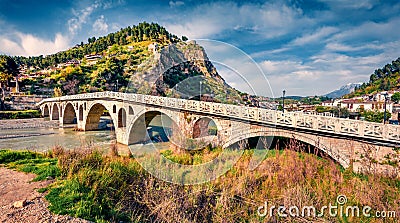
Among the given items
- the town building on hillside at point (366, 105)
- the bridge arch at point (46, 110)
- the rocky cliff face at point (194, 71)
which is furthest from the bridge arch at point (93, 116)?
the town building on hillside at point (366, 105)

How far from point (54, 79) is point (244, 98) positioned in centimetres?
6545

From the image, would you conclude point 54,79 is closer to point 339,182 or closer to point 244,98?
point 244,98

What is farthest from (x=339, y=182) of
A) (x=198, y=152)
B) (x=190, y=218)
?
(x=198, y=152)

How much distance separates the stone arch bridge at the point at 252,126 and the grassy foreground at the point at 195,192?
51.2 inches

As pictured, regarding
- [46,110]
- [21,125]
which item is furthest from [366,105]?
[46,110]

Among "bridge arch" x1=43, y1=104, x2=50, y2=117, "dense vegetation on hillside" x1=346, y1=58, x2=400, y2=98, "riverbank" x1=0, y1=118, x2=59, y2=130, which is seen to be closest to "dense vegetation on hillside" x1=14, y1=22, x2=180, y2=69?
"bridge arch" x1=43, y1=104, x2=50, y2=117

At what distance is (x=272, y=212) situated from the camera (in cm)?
587

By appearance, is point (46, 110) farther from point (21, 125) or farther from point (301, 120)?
point (301, 120)

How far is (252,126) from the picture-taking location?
12281 mm
